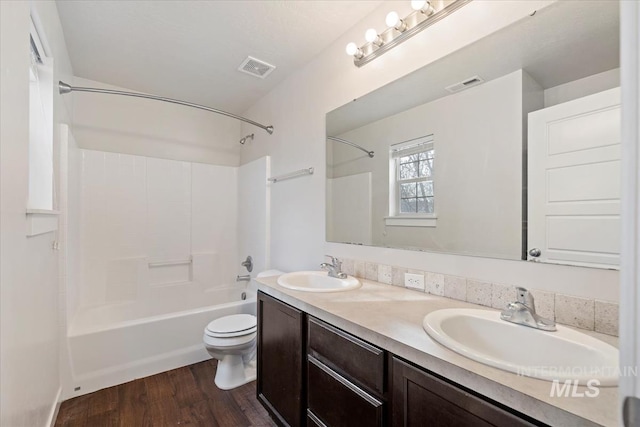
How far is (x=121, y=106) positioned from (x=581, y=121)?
3.50 metres

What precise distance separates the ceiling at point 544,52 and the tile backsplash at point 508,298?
80 centimetres

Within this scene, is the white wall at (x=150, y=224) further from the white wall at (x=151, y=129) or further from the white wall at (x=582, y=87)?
the white wall at (x=582, y=87)

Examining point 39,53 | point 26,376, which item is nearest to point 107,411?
point 26,376

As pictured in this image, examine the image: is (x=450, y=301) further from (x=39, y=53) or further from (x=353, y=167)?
(x=39, y=53)

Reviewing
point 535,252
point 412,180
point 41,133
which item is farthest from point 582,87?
point 41,133

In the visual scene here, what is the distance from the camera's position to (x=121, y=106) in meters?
2.84

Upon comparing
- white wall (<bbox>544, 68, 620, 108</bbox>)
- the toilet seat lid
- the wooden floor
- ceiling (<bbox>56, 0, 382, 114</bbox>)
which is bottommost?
the wooden floor

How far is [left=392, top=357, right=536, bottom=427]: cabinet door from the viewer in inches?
27.7

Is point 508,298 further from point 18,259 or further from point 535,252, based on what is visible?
point 18,259

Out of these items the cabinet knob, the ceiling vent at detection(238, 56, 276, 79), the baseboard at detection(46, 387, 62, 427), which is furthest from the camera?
the ceiling vent at detection(238, 56, 276, 79)

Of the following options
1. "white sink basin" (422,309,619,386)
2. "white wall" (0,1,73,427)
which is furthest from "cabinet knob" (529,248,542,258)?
"white wall" (0,1,73,427)

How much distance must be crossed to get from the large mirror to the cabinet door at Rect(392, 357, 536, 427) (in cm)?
65

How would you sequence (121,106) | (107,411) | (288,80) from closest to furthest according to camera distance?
1. (107,411)
2. (288,80)
3. (121,106)

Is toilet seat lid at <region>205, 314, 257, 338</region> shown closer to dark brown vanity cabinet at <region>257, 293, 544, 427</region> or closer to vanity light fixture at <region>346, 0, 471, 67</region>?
dark brown vanity cabinet at <region>257, 293, 544, 427</region>
